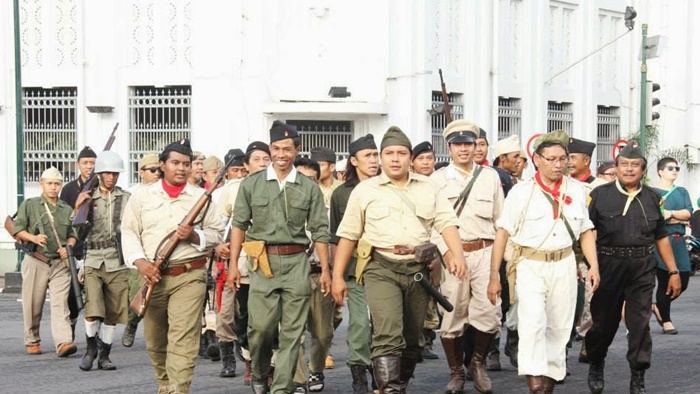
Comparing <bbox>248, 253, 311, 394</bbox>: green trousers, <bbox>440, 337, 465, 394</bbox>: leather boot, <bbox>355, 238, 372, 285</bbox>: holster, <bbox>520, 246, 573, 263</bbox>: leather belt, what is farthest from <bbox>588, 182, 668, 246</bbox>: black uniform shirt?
<bbox>248, 253, 311, 394</bbox>: green trousers

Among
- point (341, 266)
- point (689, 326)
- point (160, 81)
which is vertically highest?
point (160, 81)

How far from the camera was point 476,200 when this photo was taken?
12.3 metres

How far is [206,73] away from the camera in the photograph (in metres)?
28.0

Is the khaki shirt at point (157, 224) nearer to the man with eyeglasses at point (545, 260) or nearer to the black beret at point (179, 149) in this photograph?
the black beret at point (179, 149)

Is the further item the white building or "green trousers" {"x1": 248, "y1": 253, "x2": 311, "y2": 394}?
the white building

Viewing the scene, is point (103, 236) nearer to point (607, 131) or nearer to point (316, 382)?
point (316, 382)

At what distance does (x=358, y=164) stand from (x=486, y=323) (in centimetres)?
163

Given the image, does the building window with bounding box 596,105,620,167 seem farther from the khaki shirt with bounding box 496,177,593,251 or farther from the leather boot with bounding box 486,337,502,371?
the khaki shirt with bounding box 496,177,593,251

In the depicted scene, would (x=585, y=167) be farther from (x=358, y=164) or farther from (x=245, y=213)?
(x=245, y=213)

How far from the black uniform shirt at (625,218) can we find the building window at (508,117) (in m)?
19.7

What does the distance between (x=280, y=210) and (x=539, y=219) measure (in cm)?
189

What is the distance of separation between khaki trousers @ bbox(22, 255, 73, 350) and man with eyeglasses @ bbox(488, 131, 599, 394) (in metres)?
5.39

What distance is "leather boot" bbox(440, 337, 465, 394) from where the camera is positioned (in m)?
11.9

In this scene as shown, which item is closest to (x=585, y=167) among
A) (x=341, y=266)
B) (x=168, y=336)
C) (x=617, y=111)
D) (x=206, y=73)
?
(x=341, y=266)
